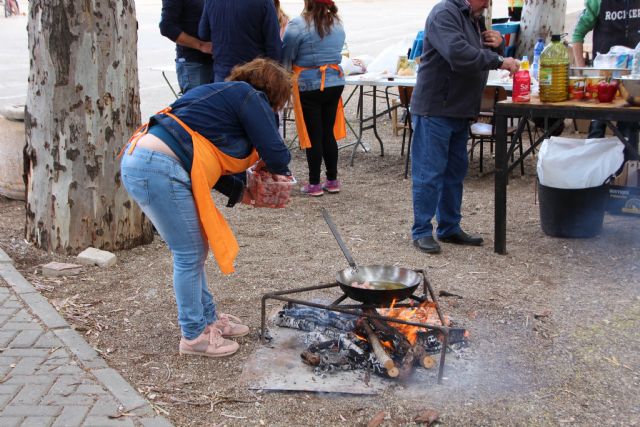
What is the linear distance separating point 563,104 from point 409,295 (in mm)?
2042

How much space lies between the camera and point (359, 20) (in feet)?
90.1

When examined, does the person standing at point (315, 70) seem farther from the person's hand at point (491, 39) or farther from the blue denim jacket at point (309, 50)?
the person's hand at point (491, 39)

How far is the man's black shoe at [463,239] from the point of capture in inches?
243

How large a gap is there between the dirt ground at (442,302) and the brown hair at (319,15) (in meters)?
1.65

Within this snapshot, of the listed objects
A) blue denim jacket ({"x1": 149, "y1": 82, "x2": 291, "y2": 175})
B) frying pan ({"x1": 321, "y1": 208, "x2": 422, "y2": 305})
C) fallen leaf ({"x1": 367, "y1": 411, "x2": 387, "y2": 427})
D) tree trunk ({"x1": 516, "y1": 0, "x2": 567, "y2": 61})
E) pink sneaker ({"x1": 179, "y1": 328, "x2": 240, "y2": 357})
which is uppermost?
tree trunk ({"x1": 516, "y1": 0, "x2": 567, "y2": 61})

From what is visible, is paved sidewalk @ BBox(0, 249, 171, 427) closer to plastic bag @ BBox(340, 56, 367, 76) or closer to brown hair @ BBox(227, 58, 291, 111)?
brown hair @ BBox(227, 58, 291, 111)

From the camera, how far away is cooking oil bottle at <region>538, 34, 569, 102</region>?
5336mm

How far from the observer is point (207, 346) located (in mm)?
4293

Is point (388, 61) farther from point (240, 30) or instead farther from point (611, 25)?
point (240, 30)

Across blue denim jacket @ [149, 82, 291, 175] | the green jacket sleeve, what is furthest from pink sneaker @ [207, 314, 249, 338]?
the green jacket sleeve

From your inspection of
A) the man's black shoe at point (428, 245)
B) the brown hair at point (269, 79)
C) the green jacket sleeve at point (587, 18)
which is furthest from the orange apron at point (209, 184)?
the green jacket sleeve at point (587, 18)

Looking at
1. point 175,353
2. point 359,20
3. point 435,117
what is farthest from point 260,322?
point 359,20

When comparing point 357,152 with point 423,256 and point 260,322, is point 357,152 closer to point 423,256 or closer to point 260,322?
point 423,256

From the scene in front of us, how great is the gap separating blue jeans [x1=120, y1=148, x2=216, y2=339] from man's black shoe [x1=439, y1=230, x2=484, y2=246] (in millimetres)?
2642
